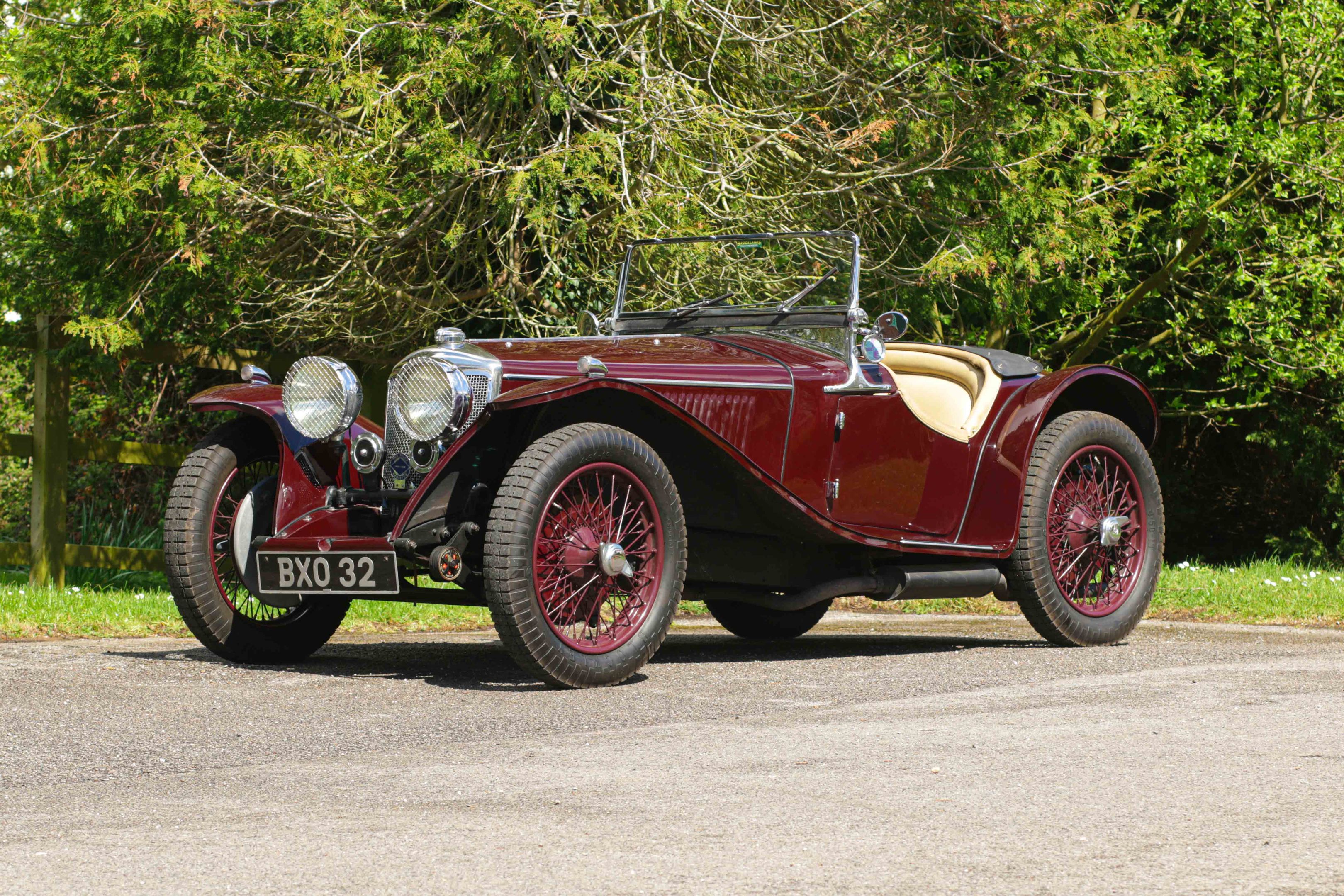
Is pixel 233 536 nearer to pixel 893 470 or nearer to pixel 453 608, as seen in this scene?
pixel 893 470

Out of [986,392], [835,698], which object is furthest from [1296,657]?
[835,698]

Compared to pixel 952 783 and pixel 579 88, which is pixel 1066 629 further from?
pixel 579 88

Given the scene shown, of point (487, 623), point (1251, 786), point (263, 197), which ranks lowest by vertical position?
point (487, 623)

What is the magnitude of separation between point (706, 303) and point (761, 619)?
171 centimetres

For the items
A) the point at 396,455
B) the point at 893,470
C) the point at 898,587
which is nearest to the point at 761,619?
the point at 898,587

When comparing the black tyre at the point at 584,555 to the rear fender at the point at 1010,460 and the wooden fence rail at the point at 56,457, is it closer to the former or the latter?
the rear fender at the point at 1010,460

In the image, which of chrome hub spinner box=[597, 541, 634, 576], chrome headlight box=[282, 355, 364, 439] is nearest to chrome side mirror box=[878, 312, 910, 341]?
chrome hub spinner box=[597, 541, 634, 576]

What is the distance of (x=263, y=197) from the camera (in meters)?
9.52

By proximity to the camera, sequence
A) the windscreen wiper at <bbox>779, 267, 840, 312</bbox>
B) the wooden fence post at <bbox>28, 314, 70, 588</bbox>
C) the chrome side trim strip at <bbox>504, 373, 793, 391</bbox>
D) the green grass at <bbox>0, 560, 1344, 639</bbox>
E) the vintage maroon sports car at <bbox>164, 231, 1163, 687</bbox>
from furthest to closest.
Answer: the wooden fence post at <bbox>28, 314, 70, 588</bbox> → the green grass at <bbox>0, 560, 1344, 639</bbox> → the windscreen wiper at <bbox>779, 267, 840, 312</bbox> → the chrome side trim strip at <bbox>504, 373, 793, 391</bbox> → the vintage maroon sports car at <bbox>164, 231, 1163, 687</bbox>

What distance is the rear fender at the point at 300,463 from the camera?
6.14 m

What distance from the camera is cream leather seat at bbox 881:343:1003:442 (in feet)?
24.1

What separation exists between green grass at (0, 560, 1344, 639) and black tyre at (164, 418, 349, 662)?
1.53 meters

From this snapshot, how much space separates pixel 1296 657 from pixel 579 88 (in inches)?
216

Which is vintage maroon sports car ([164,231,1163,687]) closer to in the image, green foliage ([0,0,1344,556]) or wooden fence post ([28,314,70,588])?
green foliage ([0,0,1344,556])
